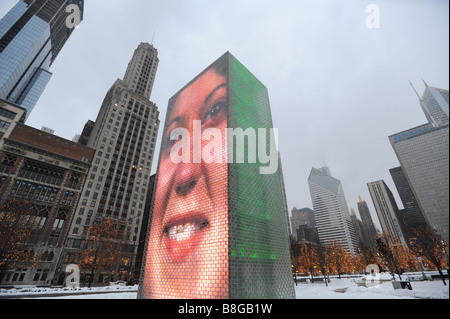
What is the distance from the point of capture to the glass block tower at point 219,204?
13.1m

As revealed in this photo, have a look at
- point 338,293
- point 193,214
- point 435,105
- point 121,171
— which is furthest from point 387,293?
point 121,171

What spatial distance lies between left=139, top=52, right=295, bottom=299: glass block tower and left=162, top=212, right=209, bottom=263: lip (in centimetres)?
7

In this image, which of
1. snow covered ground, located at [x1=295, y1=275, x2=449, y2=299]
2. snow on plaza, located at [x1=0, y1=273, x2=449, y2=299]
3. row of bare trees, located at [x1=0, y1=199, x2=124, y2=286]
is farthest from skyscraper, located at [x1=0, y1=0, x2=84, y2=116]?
snow covered ground, located at [x1=295, y1=275, x2=449, y2=299]

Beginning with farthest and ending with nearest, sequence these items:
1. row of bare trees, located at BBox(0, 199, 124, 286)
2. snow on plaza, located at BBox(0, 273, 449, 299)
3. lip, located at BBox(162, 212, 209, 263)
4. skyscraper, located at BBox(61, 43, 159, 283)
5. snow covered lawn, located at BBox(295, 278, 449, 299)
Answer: skyscraper, located at BBox(61, 43, 159, 283) → row of bare trees, located at BBox(0, 199, 124, 286) → snow on plaza, located at BBox(0, 273, 449, 299) → snow covered lawn, located at BBox(295, 278, 449, 299) → lip, located at BBox(162, 212, 209, 263)

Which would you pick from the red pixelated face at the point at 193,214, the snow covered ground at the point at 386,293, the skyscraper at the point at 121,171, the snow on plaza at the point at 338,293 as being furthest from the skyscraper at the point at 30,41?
the snow covered ground at the point at 386,293

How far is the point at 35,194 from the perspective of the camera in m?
49.4

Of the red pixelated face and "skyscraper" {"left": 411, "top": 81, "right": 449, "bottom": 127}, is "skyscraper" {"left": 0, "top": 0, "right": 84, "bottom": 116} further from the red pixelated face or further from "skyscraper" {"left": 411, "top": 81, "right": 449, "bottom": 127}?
"skyscraper" {"left": 411, "top": 81, "right": 449, "bottom": 127}

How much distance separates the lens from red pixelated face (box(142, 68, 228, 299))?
1301cm

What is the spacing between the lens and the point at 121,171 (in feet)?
244

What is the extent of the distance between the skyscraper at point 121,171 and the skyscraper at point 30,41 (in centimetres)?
5118

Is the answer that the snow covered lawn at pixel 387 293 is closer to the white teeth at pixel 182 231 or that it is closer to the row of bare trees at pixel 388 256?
the row of bare trees at pixel 388 256

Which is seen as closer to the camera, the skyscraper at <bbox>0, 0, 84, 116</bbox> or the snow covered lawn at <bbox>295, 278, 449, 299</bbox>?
the snow covered lawn at <bbox>295, 278, 449, 299</bbox>

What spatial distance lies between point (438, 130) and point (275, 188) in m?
11.9
